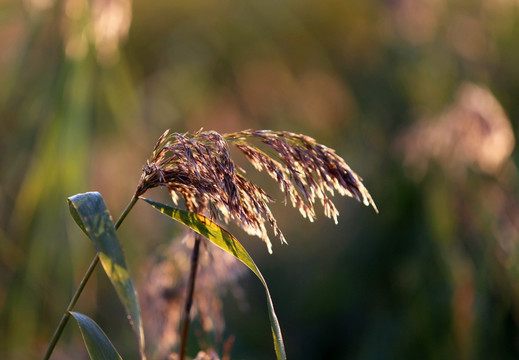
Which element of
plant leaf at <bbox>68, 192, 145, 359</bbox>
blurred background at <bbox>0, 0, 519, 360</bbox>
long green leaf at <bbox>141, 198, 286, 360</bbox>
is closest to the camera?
plant leaf at <bbox>68, 192, 145, 359</bbox>

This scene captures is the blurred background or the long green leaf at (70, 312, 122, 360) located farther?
the blurred background

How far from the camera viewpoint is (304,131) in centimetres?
264

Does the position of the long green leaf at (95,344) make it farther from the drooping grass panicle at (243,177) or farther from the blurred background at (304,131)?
the blurred background at (304,131)

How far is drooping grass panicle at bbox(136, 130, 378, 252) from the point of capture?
0.60 meters

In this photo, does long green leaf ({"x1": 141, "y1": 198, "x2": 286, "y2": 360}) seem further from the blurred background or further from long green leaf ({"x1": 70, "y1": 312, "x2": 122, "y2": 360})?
the blurred background

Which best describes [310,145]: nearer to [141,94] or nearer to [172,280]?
[172,280]

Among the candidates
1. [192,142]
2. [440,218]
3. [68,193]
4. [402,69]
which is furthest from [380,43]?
[192,142]

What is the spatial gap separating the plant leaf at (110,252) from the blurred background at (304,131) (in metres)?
0.31

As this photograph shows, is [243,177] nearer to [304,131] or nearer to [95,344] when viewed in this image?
[95,344]

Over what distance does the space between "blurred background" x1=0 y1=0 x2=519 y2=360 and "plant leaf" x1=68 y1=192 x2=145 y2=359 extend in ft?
1.01

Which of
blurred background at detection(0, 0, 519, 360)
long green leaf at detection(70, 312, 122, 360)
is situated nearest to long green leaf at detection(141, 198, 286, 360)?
long green leaf at detection(70, 312, 122, 360)

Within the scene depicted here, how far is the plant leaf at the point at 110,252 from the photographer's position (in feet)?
A: 1.66

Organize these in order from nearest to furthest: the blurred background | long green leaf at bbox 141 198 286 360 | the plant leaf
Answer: the plant leaf
long green leaf at bbox 141 198 286 360
the blurred background

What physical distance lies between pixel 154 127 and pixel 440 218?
1.11 meters
